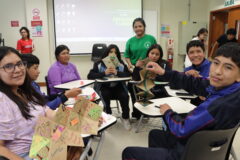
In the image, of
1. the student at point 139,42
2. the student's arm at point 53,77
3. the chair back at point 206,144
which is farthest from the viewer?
the student at point 139,42

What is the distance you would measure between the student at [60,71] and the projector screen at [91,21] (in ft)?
8.60

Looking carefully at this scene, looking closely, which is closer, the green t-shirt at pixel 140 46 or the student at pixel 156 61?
the student at pixel 156 61

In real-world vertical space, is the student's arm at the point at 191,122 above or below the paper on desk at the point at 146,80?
below

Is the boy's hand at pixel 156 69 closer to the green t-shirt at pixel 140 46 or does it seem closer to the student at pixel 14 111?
the student at pixel 14 111

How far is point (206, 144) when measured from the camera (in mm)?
1050

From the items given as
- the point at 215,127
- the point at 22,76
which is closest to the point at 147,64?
the point at 215,127

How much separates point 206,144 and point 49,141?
2.67 ft

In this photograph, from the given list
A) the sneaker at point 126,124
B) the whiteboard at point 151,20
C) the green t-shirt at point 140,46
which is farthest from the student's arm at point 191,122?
the whiteboard at point 151,20

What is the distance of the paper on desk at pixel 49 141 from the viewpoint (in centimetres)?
108

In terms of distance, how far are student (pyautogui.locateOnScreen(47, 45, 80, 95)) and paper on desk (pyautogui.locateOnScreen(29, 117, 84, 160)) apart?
1.70m

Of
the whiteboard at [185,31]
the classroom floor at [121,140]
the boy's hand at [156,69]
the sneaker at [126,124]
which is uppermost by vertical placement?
the whiteboard at [185,31]

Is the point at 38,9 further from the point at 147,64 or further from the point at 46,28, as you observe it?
the point at 147,64

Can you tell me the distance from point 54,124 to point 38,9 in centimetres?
479

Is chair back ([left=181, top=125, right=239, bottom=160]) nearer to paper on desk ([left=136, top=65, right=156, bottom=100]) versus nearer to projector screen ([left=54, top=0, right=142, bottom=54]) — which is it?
paper on desk ([left=136, top=65, right=156, bottom=100])
